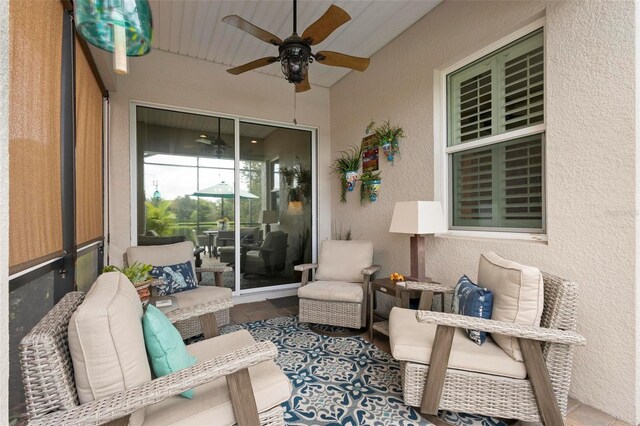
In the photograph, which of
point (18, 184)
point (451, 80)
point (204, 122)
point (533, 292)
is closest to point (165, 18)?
point (204, 122)

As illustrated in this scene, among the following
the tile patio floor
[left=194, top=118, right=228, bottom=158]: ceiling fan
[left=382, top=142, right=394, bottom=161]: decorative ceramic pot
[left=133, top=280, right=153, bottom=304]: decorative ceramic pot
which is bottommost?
the tile patio floor

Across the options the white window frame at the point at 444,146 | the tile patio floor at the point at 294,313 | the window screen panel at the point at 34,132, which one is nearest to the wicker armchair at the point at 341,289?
the tile patio floor at the point at 294,313

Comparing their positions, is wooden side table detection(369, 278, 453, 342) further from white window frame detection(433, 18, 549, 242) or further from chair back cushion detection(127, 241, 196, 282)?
chair back cushion detection(127, 241, 196, 282)

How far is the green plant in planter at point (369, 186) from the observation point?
3473mm

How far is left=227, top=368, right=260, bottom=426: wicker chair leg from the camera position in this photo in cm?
111

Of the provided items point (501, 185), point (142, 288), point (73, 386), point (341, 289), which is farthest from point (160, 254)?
point (501, 185)

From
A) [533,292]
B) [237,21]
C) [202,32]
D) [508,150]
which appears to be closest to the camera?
[533,292]

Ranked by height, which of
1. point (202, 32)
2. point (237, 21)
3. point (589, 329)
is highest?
point (202, 32)

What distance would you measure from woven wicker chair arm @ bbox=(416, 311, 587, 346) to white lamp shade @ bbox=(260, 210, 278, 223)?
2.92 metres

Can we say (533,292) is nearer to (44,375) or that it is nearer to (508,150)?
(508,150)

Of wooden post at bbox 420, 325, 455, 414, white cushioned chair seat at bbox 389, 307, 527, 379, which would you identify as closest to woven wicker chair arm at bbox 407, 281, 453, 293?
white cushioned chair seat at bbox 389, 307, 527, 379

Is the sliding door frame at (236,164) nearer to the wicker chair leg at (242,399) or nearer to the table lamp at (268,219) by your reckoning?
the table lamp at (268,219)

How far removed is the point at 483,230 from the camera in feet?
8.19

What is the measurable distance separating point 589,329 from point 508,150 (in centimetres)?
137
